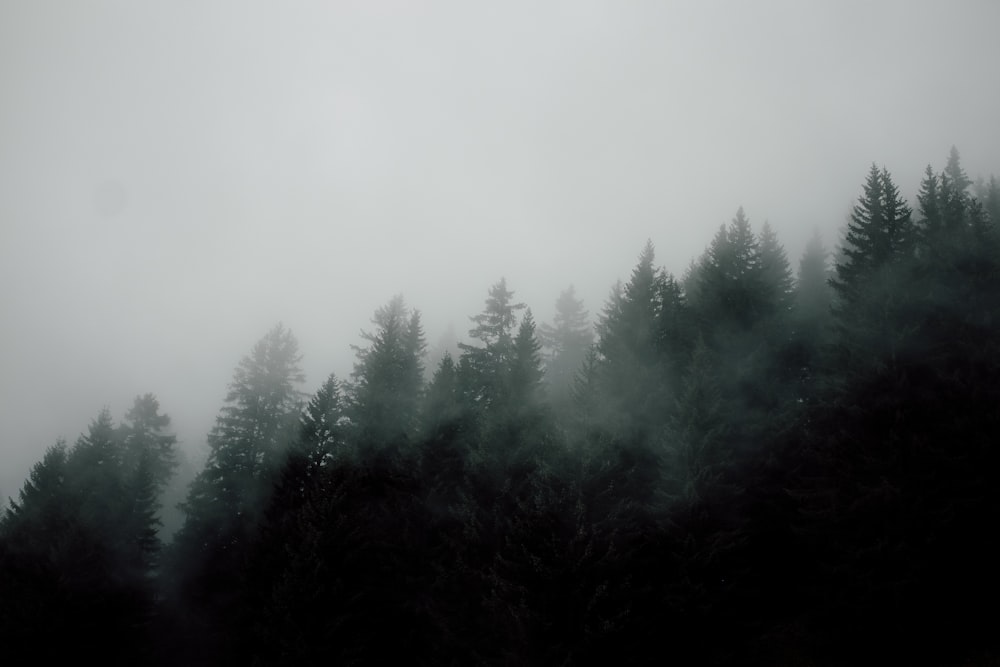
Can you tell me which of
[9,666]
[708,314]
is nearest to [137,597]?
[9,666]

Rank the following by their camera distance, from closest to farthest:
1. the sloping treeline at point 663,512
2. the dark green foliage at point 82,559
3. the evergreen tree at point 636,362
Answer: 1. the sloping treeline at point 663,512
2. the dark green foliage at point 82,559
3. the evergreen tree at point 636,362

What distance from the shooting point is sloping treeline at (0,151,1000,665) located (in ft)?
53.5

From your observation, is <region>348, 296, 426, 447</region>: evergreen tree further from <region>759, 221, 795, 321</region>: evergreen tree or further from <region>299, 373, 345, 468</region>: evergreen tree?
<region>759, 221, 795, 321</region>: evergreen tree

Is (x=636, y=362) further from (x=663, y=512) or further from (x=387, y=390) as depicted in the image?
(x=387, y=390)

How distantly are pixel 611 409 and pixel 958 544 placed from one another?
39.6 ft

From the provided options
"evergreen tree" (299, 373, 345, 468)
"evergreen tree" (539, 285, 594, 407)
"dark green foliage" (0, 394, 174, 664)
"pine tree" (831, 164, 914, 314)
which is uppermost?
"evergreen tree" (539, 285, 594, 407)

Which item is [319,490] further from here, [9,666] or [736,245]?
[736,245]

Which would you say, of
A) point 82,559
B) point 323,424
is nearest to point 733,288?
point 323,424

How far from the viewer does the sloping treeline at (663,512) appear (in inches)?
642

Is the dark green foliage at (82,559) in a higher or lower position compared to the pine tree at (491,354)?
lower

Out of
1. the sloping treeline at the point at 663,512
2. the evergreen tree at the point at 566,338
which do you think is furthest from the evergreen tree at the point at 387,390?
the evergreen tree at the point at 566,338

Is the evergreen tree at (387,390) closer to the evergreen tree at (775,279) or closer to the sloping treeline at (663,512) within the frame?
the sloping treeline at (663,512)

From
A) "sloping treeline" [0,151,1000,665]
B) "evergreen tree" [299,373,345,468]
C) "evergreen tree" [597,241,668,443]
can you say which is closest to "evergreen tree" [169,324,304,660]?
"sloping treeline" [0,151,1000,665]

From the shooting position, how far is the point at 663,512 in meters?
18.8
